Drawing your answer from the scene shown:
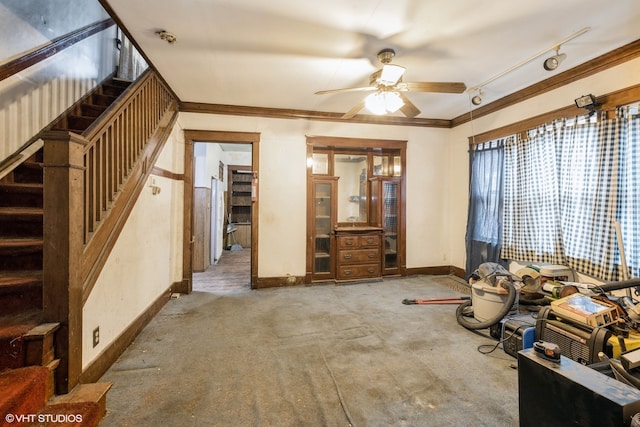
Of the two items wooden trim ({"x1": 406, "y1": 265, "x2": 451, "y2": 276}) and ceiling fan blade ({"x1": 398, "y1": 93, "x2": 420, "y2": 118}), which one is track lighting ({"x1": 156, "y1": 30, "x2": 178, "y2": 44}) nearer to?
ceiling fan blade ({"x1": 398, "y1": 93, "x2": 420, "y2": 118})

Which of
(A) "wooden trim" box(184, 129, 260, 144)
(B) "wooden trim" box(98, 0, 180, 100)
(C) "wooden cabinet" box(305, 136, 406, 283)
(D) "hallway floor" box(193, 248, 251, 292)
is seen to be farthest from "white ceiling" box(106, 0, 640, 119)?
(D) "hallway floor" box(193, 248, 251, 292)

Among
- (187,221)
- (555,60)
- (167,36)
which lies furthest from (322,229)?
(555,60)

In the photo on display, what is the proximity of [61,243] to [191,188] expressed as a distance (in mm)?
2616

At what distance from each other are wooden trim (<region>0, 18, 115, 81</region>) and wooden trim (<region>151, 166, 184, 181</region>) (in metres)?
1.25

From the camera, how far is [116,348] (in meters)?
2.28

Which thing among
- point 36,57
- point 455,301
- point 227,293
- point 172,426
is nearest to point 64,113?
point 36,57

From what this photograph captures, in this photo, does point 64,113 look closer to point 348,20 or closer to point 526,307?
point 348,20

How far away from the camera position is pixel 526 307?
3016 millimetres

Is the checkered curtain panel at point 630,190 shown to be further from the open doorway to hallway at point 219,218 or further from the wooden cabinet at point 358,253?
the open doorway to hallway at point 219,218

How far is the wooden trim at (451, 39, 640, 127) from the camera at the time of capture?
8.58 feet

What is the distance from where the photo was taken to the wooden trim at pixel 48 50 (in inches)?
89.7

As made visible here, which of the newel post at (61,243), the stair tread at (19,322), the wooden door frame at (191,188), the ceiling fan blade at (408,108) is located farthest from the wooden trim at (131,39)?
the ceiling fan blade at (408,108)

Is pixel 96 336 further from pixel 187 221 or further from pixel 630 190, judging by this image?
pixel 630 190

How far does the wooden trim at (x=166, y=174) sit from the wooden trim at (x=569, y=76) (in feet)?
15.1
